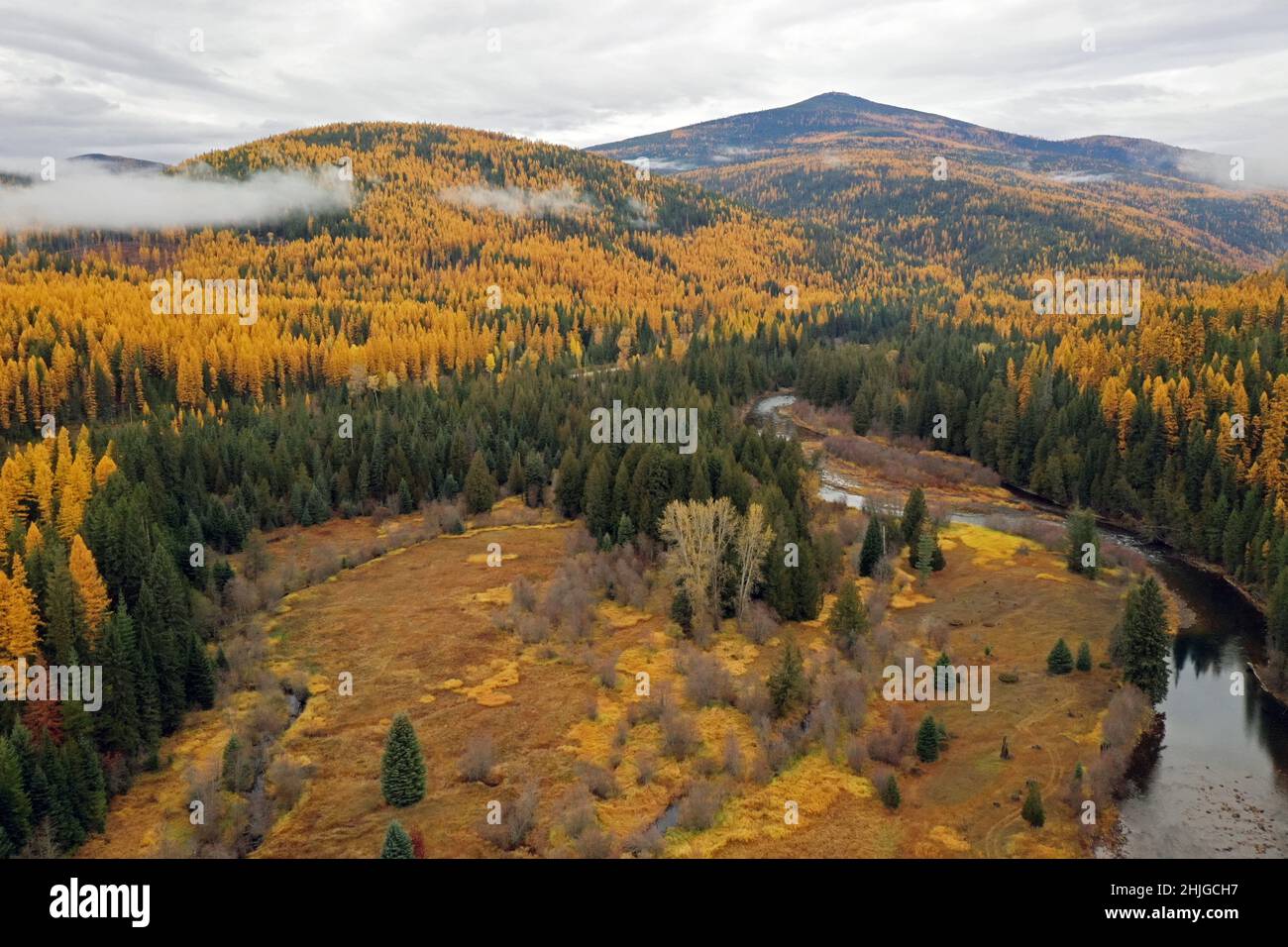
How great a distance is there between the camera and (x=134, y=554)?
62156 millimetres

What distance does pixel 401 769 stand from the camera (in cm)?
4472

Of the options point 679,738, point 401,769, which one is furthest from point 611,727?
point 401,769

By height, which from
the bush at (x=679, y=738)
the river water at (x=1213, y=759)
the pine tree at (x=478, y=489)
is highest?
the pine tree at (x=478, y=489)

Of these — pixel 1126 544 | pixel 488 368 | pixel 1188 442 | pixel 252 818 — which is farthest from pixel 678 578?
pixel 488 368

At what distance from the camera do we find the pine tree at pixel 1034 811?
43719 millimetres

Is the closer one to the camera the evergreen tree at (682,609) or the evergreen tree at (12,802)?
the evergreen tree at (12,802)

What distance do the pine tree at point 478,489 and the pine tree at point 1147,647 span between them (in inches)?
2744

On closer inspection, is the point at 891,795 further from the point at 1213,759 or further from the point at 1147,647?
the point at 1147,647

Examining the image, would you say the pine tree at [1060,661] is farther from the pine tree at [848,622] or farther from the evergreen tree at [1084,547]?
the evergreen tree at [1084,547]

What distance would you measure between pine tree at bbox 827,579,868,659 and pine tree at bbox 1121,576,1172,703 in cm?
1845

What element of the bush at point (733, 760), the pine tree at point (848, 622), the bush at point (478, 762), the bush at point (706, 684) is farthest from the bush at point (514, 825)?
the pine tree at point (848, 622)

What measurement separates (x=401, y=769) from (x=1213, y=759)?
160 feet

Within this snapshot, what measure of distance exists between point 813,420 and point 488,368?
64538mm

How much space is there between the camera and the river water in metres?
43.3
